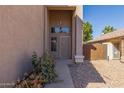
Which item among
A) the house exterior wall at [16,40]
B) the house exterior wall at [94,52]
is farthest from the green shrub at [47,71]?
the house exterior wall at [94,52]

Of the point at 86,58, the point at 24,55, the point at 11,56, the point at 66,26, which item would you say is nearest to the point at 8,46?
the point at 11,56

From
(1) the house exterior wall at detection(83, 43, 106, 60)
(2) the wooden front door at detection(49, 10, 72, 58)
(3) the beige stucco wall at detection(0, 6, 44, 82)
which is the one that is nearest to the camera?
(3) the beige stucco wall at detection(0, 6, 44, 82)

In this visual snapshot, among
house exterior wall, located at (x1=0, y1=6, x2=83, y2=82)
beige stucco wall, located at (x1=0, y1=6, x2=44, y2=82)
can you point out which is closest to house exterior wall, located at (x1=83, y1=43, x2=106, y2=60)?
house exterior wall, located at (x1=0, y1=6, x2=83, y2=82)

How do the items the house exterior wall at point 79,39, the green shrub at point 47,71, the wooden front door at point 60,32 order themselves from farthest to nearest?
1. the wooden front door at point 60,32
2. the house exterior wall at point 79,39
3. the green shrub at point 47,71

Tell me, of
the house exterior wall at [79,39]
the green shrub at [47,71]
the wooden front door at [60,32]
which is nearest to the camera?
the green shrub at [47,71]

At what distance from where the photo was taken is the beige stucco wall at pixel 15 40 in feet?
24.9

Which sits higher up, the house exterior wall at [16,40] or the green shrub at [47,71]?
the house exterior wall at [16,40]

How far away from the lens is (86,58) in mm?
25203

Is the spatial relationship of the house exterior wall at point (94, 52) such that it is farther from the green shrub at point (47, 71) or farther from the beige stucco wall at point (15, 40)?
the green shrub at point (47, 71)

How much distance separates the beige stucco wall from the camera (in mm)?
7602

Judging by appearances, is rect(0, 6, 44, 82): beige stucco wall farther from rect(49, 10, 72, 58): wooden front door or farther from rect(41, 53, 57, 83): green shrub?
rect(49, 10, 72, 58): wooden front door

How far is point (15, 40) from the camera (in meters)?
8.68

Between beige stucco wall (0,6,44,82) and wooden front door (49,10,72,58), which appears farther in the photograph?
wooden front door (49,10,72,58)

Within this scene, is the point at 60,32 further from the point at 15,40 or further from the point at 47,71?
the point at 15,40
